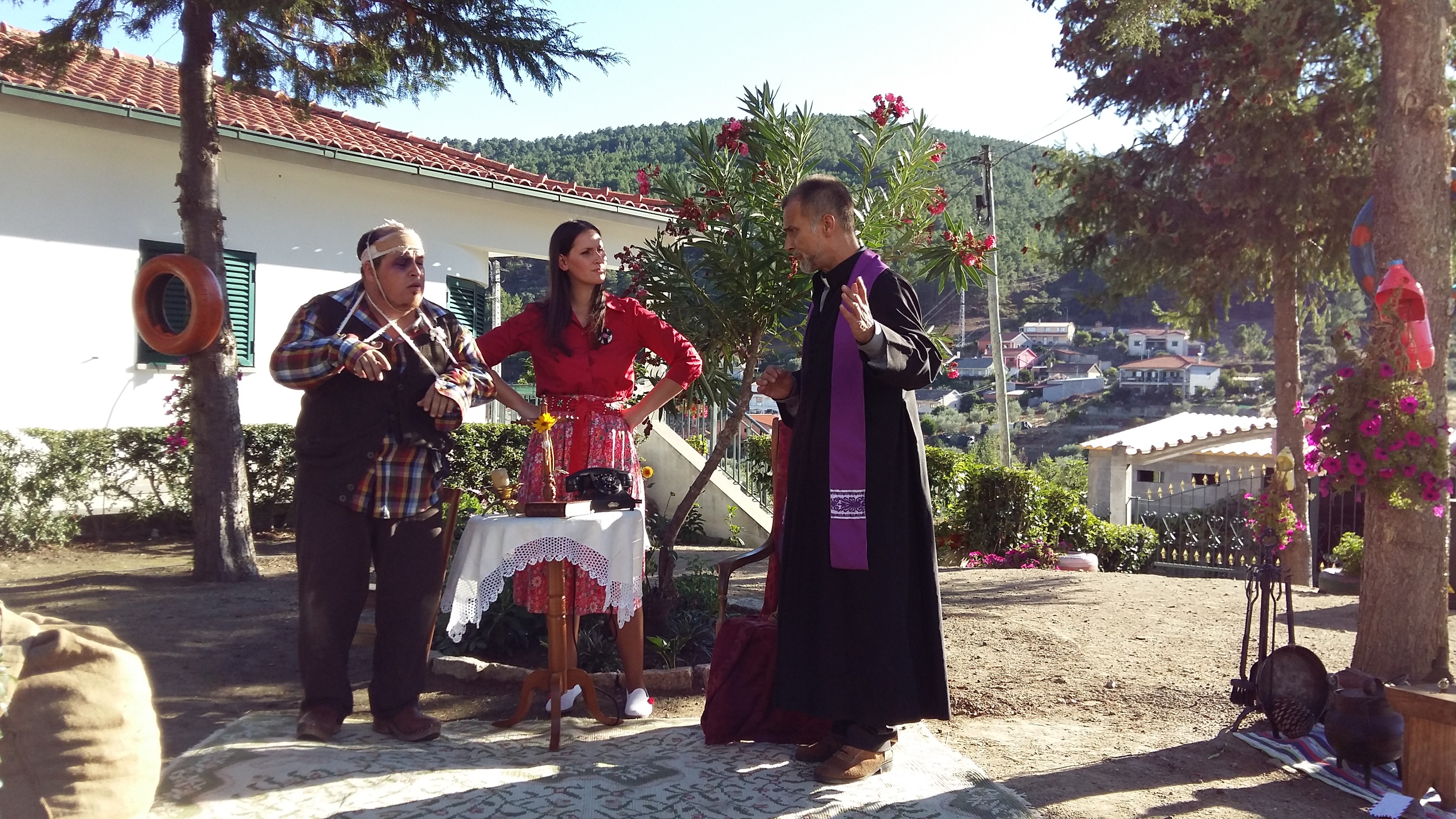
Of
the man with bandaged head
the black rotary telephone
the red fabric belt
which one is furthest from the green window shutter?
the black rotary telephone

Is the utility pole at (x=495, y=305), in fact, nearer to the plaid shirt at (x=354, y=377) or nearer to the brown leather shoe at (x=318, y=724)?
the plaid shirt at (x=354, y=377)

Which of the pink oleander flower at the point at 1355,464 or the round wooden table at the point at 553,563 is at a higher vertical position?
the pink oleander flower at the point at 1355,464

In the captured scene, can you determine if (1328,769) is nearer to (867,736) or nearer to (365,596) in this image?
(867,736)

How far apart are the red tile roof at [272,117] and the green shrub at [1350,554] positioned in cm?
741

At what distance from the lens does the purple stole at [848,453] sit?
368 centimetres

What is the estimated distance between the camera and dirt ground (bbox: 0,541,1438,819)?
156 inches

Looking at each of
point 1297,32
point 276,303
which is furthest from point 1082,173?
point 276,303

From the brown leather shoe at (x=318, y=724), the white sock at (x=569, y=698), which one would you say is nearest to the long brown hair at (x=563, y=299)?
the white sock at (x=569, y=698)

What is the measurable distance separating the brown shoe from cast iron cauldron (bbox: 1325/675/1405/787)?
68.3 inches

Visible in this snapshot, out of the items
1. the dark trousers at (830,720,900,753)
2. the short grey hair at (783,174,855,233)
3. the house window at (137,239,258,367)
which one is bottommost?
the dark trousers at (830,720,900,753)

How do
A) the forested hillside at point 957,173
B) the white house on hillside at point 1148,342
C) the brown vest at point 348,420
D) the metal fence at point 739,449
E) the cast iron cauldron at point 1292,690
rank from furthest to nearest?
1. the white house on hillside at point 1148,342
2. the forested hillside at point 957,173
3. the metal fence at point 739,449
4. the cast iron cauldron at point 1292,690
5. the brown vest at point 348,420

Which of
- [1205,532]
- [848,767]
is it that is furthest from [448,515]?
[1205,532]

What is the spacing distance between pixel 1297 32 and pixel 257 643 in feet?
35.6

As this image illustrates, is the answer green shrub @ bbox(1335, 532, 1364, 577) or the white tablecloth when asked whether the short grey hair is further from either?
green shrub @ bbox(1335, 532, 1364, 577)
